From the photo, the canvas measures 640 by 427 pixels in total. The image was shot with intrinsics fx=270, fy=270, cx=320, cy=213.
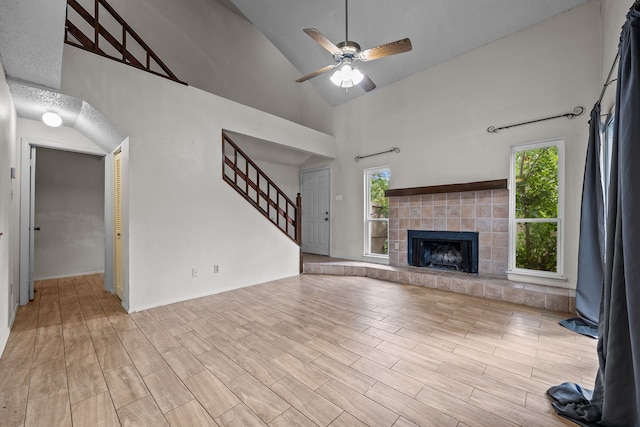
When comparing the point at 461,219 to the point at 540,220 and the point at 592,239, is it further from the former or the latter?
the point at 592,239

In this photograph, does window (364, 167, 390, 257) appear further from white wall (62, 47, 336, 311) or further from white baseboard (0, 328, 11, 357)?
white baseboard (0, 328, 11, 357)

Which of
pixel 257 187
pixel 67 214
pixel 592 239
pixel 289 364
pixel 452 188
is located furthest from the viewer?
pixel 67 214

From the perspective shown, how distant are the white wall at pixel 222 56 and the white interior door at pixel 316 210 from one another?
118cm

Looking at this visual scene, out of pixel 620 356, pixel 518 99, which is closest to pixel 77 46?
pixel 620 356

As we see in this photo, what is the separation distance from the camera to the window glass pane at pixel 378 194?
5.38 metres

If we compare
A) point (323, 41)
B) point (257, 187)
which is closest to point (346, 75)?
point (323, 41)

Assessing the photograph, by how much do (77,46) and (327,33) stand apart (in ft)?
11.1

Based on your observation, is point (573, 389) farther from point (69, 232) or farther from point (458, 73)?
point (69, 232)

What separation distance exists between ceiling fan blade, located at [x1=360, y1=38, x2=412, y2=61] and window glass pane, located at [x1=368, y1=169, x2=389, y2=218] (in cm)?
265

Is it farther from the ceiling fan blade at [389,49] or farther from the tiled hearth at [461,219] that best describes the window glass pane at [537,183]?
the ceiling fan blade at [389,49]

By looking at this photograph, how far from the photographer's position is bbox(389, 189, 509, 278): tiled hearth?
3941mm

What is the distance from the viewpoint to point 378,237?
553cm

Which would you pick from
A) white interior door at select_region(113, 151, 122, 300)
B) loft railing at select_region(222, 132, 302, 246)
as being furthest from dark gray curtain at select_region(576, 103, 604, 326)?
white interior door at select_region(113, 151, 122, 300)

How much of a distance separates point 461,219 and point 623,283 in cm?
302
